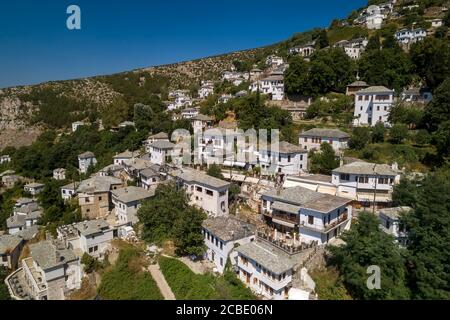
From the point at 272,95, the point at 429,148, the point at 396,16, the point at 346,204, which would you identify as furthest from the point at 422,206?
the point at 396,16

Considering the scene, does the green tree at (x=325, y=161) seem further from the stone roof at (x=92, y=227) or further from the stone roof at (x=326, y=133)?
the stone roof at (x=92, y=227)

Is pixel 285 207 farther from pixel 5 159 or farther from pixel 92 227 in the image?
pixel 5 159

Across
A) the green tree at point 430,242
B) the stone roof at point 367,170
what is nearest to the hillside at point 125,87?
the stone roof at point 367,170

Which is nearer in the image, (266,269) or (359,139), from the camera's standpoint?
(266,269)

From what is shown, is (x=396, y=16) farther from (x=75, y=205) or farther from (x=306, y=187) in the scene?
(x=75, y=205)

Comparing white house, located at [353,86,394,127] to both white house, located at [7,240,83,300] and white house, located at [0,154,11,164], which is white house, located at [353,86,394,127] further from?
white house, located at [0,154,11,164]

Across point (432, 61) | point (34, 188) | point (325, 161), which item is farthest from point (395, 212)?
point (34, 188)
